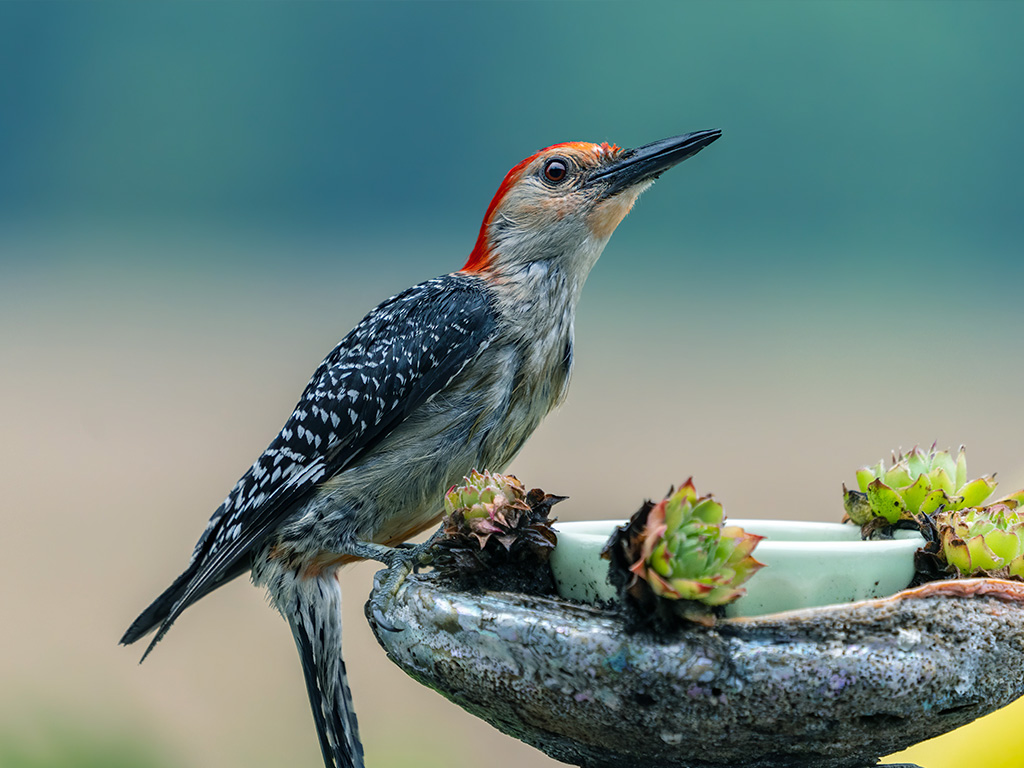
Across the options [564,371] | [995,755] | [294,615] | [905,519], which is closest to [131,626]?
[294,615]

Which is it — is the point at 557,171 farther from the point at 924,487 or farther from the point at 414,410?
the point at 924,487

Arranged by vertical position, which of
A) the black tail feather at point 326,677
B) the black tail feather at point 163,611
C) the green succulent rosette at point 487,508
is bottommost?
the black tail feather at point 326,677

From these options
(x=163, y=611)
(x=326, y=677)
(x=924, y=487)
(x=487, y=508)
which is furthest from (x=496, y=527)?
(x=163, y=611)

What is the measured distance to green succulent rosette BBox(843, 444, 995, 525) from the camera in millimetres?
1516

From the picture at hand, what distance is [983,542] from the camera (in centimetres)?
130

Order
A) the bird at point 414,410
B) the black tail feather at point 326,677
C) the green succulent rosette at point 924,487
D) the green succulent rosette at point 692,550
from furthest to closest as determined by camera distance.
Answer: the black tail feather at point 326,677
the bird at point 414,410
the green succulent rosette at point 924,487
the green succulent rosette at point 692,550

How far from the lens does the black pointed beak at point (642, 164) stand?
2.03 m

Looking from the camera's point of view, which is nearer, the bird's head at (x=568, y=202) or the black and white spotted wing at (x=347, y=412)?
the black and white spotted wing at (x=347, y=412)

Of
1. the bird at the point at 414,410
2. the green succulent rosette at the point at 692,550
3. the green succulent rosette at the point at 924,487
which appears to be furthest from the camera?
the bird at the point at 414,410

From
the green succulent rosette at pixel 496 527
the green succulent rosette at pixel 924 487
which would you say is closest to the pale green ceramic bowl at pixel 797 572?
the green succulent rosette at pixel 496 527

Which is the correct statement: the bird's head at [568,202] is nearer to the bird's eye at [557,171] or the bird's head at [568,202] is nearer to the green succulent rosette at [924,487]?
the bird's eye at [557,171]

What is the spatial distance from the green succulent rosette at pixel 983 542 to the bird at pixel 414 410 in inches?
37.0

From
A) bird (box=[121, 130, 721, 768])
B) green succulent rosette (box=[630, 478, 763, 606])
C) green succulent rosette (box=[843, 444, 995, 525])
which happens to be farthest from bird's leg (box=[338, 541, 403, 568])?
green succulent rosette (box=[843, 444, 995, 525])

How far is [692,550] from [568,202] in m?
1.23
